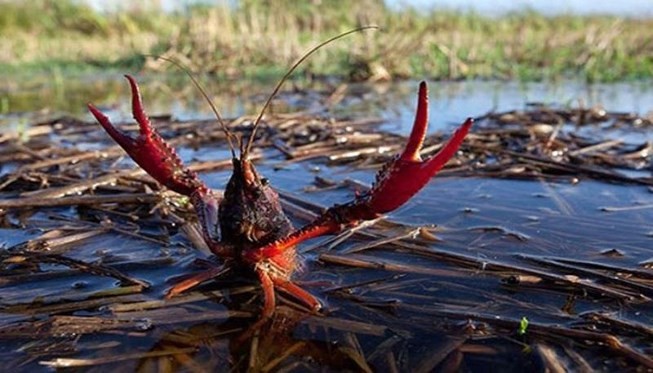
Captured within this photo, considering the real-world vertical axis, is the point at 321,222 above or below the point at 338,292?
above

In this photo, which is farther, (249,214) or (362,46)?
(362,46)

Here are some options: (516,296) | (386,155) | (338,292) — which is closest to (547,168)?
(386,155)

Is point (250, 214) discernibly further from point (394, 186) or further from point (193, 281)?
point (394, 186)

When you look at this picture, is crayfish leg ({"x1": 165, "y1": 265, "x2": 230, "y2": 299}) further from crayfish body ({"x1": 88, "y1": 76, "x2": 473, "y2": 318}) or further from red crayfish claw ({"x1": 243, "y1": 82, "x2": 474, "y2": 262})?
red crayfish claw ({"x1": 243, "y1": 82, "x2": 474, "y2": 262})

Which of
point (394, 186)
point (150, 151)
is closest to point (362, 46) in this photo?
point (150, 151)

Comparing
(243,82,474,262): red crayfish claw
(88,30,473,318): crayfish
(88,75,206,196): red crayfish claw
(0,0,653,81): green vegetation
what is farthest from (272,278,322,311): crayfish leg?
(0,0,653,81): green vegetation

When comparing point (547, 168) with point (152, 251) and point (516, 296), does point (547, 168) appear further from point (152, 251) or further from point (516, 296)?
point (152, 251)

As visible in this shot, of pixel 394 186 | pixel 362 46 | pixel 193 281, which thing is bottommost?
pixel 193 281

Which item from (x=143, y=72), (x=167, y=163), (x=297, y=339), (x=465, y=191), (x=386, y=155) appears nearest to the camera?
(x=297, y=339)

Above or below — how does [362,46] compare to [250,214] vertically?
above
